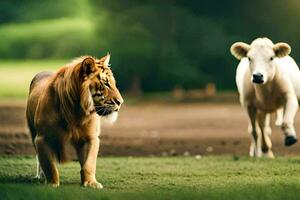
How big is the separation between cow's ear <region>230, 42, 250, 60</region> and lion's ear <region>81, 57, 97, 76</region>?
216 centimetres

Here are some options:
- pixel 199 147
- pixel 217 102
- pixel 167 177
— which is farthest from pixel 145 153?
pixel 217 102

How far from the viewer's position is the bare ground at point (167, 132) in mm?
8344

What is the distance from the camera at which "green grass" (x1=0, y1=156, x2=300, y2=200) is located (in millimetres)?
4281

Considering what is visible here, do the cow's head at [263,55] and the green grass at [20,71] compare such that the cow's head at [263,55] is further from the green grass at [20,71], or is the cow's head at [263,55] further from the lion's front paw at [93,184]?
the green grass at [20,71]

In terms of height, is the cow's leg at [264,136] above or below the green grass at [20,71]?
below

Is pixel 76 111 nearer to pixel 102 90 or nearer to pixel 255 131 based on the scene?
pixel 102 90

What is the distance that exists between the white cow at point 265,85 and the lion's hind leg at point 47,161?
67.7 inches

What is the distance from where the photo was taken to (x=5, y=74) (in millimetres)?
10766

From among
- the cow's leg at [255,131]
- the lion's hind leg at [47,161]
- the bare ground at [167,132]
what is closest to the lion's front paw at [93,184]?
the lion's hind leg at [47,161]

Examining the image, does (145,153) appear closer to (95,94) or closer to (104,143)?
(104,143)

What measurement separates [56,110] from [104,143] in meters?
4.22

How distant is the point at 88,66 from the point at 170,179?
3.47 ft

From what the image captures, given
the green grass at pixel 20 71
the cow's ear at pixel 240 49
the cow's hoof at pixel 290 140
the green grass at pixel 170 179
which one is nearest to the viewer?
the green grass at pixel 170 179

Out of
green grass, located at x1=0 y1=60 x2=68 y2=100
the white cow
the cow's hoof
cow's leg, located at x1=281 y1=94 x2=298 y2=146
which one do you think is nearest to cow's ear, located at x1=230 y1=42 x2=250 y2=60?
the white cow
